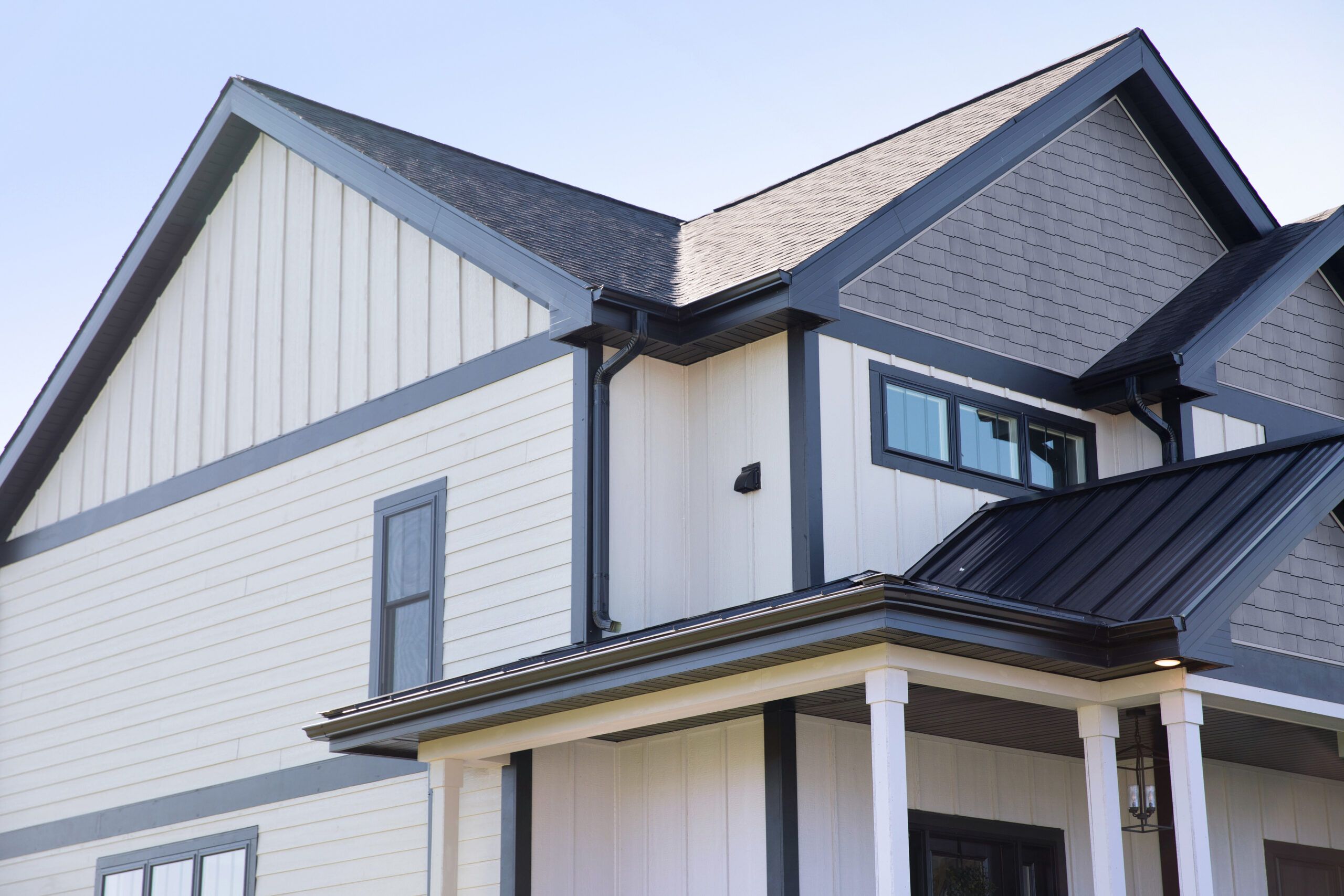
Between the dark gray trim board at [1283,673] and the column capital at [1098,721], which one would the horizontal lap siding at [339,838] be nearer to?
the column capital at [1098,721]

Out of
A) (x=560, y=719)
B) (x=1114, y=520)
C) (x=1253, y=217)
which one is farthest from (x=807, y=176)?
(x=560, y=719)

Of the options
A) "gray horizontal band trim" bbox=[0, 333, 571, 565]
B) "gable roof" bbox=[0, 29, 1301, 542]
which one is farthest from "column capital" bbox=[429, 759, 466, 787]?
"gable roof" bbox=[0, 29, 1301, 542]

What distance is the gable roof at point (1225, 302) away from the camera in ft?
45.5

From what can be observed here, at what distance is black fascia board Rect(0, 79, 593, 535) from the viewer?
557 inches

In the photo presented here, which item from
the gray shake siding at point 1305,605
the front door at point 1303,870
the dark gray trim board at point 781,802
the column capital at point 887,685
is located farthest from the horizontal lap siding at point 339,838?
the front door at point 1303,870

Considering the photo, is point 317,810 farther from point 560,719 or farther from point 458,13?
point 458,13

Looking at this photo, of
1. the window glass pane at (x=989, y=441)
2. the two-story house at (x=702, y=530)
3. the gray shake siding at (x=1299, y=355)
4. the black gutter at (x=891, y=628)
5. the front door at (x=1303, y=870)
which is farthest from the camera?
the gray shake siding at (x=1299, y=355)

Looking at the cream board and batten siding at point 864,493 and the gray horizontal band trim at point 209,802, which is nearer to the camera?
the cream board and batten siding at point 864,493

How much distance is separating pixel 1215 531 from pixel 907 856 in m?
3.04

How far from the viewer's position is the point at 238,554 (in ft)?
50.1

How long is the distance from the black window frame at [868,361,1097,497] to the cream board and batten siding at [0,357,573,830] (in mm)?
2283

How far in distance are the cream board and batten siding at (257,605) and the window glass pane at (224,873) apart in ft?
2.17

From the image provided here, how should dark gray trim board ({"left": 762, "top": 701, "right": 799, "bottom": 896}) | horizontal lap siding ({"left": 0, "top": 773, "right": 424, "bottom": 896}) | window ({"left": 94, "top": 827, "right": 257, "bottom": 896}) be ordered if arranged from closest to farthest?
dark gray trim board ({"left": 762, "top": 701, "right": 799, "bottom": 896}) < horizontal lap siding ({"left": 0, "top": 773, "right": 424, "bottom": 896}) < window ({"left": 94, "top": 827, "right": 257, "bottom": 896})

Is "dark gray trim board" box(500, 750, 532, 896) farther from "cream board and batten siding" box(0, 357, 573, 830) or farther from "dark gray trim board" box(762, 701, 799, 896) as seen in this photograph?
"dark gray trim board" box(762, 701, 799, 896)
